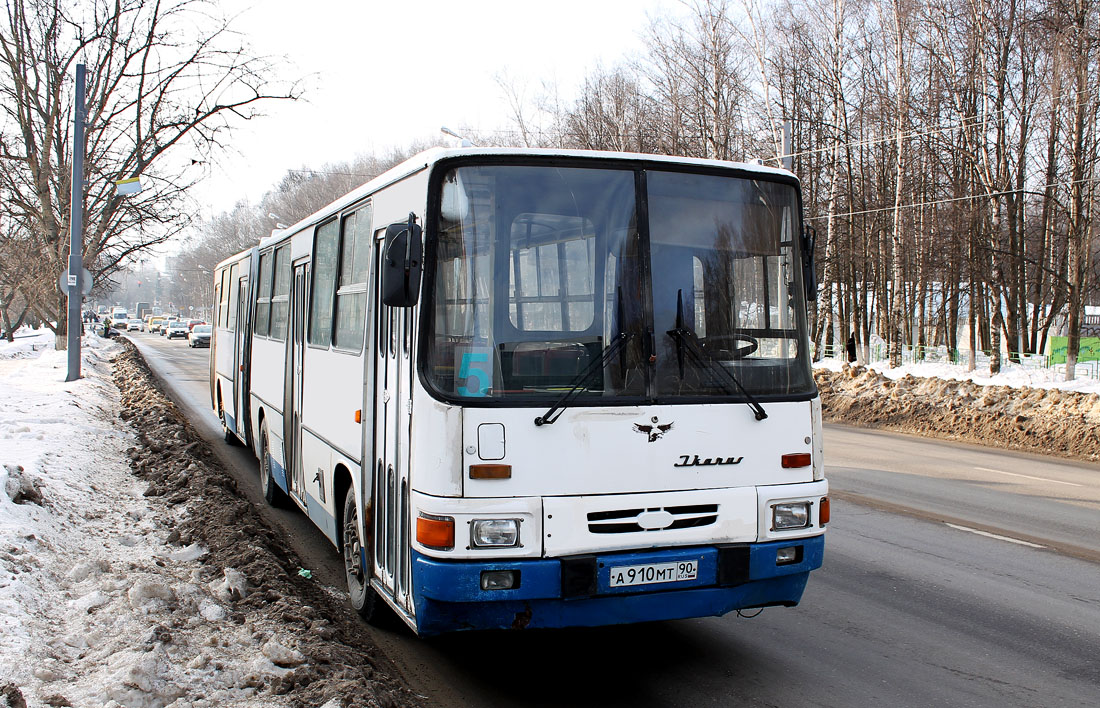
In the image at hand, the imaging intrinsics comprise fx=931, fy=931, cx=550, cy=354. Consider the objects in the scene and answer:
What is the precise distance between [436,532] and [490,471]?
0.38 metres

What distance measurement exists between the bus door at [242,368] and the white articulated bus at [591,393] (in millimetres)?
6509

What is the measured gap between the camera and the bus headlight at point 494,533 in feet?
14.1

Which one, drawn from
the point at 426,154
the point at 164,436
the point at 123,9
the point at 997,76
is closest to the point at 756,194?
the point at 426,154

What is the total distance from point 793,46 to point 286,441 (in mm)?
30398

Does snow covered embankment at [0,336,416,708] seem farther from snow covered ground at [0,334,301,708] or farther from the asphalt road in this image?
the asphalt road

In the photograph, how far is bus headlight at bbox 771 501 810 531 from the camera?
4797 mm

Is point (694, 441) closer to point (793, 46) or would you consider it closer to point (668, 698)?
point (668, 698)

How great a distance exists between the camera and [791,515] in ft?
15.9

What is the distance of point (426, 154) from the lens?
4.81 meters

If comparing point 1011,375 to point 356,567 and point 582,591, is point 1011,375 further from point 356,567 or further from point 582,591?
point 582,591

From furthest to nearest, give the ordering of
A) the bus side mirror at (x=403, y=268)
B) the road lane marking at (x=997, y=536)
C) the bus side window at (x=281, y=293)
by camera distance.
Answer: the bus side window at (x=281, y=293)
the road lane marking at (x=997, y=536)
the bus side mirror at (x=403, y=268)

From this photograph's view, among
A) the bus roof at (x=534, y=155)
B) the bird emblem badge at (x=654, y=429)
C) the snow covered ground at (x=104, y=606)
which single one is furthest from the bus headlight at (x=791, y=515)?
the snow covered ground at (x=104, y=606)

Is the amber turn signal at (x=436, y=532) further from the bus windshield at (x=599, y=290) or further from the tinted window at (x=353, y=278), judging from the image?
the tinted window at (x=353, y=278)

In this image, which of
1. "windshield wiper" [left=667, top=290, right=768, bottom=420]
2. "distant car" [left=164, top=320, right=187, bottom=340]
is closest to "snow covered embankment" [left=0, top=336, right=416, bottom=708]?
"windshield wiper" [left=667, top=290, right=768, bottom=420]
